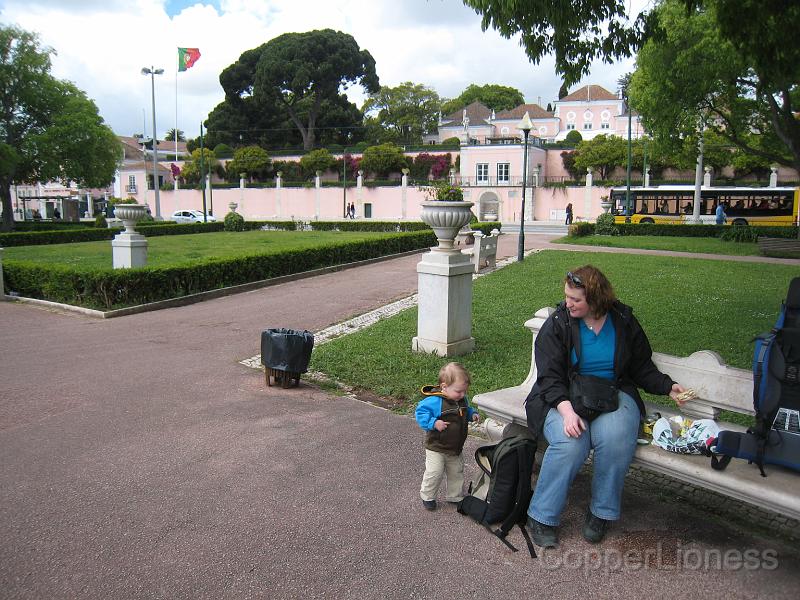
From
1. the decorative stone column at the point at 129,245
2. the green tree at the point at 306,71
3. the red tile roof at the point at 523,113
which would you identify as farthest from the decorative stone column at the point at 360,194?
the decorative stone column at the point at 129,245

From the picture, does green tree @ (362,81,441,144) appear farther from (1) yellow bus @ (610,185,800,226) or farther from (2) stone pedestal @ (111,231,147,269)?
(2) stone pedestal @ (111,231,147,269)

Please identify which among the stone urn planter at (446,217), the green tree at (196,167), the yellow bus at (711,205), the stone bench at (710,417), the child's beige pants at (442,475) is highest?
the green tree at (196,167)

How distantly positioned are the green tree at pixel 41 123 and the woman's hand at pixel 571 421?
35849 mm

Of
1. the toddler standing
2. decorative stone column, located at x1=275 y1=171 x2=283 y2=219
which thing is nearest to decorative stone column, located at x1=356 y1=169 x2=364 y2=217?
decorative stone column, located at x1=275 y1=171 x2=283 y2=219

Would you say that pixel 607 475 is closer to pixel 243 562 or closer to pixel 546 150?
pixel 243 562

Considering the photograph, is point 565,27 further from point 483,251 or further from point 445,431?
point 483,251

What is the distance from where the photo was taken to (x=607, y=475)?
3.23m

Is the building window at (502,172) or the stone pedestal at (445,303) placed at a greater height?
the building window at (502,172)

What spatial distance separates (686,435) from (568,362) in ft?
2.40

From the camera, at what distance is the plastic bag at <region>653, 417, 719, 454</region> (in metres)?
3.26

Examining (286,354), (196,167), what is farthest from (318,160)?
(286,354)

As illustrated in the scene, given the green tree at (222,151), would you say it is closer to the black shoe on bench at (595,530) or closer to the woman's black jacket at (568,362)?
the woman's black jacket at (568,362)

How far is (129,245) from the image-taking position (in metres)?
13.1

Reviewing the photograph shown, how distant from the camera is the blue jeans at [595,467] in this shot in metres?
3.22
